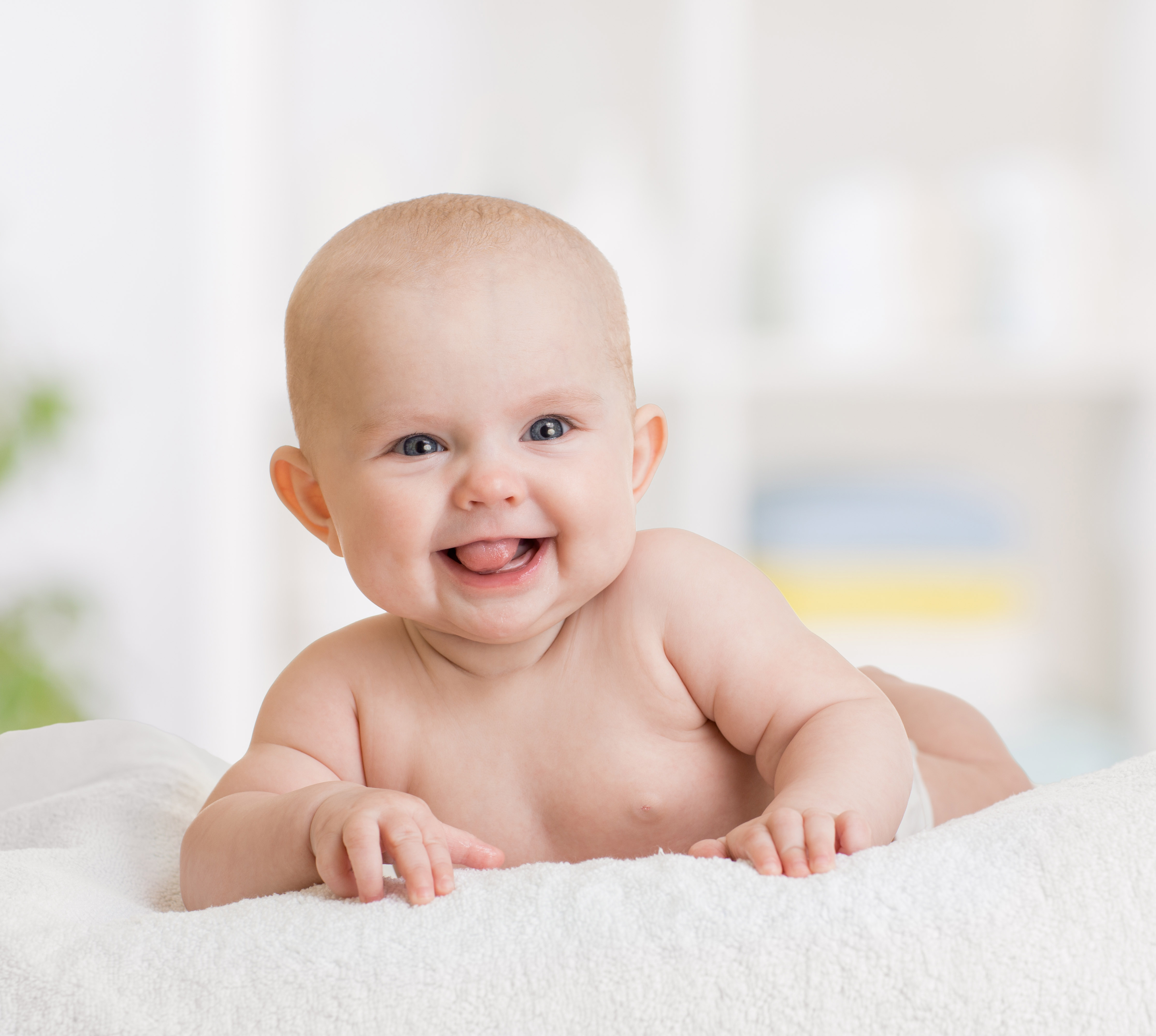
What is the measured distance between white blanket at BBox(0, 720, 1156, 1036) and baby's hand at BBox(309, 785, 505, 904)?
11 mm

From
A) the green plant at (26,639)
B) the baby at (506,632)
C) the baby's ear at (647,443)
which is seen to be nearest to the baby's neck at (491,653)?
the baby at (506,632)

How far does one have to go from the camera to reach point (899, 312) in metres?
1.99

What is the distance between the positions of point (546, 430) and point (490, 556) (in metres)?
0.07

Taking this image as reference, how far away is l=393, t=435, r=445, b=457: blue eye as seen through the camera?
2.17ft

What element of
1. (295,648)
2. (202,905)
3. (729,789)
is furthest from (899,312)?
(202,905)

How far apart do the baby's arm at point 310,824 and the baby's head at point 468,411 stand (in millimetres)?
106

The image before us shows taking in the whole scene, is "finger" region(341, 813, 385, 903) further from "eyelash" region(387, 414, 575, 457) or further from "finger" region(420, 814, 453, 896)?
"eyelash" region(387, 414, 575, 457)

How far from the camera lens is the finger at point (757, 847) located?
50 cm

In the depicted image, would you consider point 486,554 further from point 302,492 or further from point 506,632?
point 302,492

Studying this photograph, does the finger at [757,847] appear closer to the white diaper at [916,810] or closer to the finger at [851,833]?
the finger at [851,833]

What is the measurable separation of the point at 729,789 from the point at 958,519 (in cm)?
138

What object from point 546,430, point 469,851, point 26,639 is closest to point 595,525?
point 546,430

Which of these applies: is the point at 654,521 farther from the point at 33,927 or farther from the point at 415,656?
the point at 33,927

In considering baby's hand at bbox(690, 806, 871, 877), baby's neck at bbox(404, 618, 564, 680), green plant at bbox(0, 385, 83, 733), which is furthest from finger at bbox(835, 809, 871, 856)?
green plant at bbox(0, 385, 83, 733)
